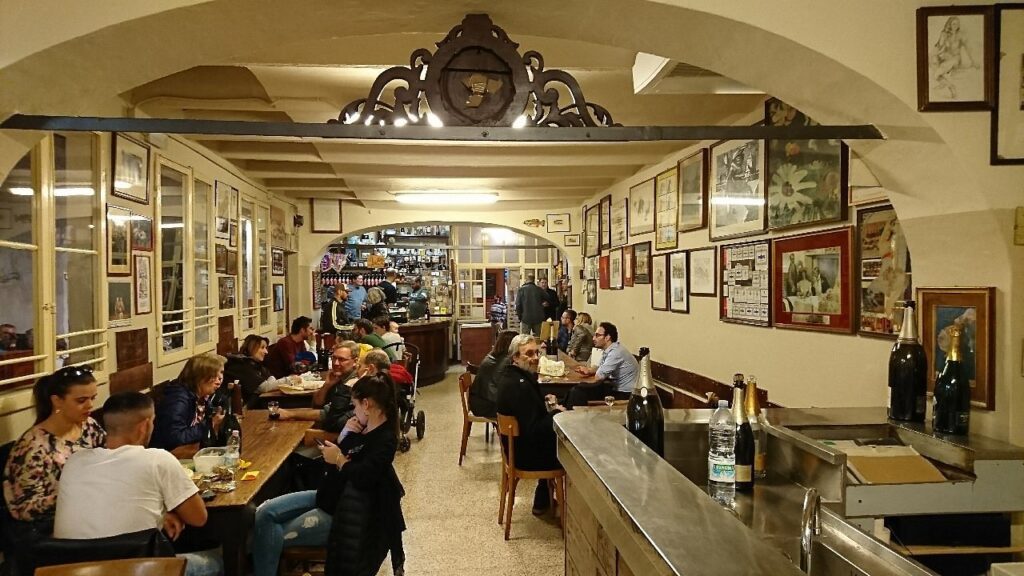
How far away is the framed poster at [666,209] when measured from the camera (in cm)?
566

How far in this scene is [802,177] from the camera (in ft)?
12.0

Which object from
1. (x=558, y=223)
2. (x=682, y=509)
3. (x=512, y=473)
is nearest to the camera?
(x=682, y=509)

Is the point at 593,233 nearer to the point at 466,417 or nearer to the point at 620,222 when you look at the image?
the point at 620,222

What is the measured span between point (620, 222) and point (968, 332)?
546 cm

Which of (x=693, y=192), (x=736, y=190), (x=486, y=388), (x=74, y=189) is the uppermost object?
(x=693, y=192)

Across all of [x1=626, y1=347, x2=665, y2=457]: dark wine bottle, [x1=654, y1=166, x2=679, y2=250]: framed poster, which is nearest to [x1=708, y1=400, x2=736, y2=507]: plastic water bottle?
[x1=626, y1=347, x2=665, y2=457]: dark wine bottle

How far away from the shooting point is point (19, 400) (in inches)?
118

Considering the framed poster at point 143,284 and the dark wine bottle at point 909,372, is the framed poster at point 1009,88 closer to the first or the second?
the dark wine bottle at point 909,372

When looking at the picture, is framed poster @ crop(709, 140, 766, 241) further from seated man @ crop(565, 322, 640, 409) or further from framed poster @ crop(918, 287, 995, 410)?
framed poster @ crop(918, 287, 995, 410)

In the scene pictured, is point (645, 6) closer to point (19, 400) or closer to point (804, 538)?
point (804, 538)

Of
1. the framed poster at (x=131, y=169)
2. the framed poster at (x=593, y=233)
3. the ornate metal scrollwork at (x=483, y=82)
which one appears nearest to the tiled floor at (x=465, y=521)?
the ornate metal scrollwork at (x=483, y=82)

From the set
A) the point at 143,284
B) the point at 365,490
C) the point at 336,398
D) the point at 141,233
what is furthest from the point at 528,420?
the point at 141,233

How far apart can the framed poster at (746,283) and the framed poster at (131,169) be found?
4265 millimetres

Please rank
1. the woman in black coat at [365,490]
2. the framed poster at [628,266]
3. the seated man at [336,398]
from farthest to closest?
the framed poster at [628,266]
the seated man at [336,398]
the woman in black coat at [365,490]
